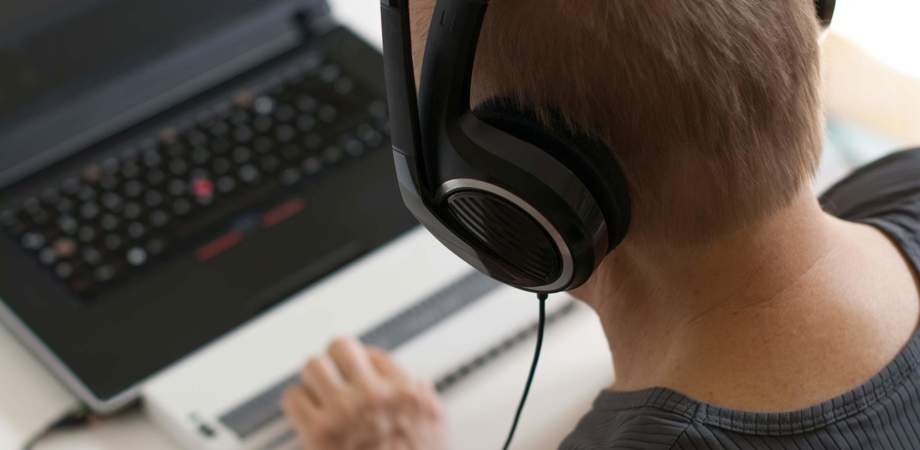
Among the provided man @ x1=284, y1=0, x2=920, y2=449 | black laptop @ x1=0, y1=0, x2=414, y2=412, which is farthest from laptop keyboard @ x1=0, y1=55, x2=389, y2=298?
man @ x1=284, y1=0, x2=920, y2=449

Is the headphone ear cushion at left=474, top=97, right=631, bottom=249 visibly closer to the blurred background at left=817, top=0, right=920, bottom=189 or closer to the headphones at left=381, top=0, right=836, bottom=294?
the headphones at left=381, top=0, right=836, bottom=294

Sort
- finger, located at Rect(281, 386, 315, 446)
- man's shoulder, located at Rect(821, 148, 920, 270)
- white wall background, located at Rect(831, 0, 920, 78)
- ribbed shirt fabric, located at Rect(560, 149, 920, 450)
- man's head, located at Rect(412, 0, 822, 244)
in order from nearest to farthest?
man's head, located at Rect(412, 0, 822, 244) → ribbed shirt fabric, located at Rect(560, 149, 920, 450) → man's shoulder, located at Rect(821, 148, 920, 270) → finger, located at Rect(281, 386, 315, 446) → white wall background, located at Rect(831, 0, 920, 78)

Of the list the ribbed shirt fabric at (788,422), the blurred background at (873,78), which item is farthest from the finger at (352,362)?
the blurred background at (873,78)

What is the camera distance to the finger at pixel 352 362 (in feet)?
3.05

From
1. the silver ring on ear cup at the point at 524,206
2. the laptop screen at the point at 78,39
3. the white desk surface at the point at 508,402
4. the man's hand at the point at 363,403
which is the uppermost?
the silver ring on ear cup at the point at 524,206

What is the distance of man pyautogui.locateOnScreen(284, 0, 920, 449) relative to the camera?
0.54m

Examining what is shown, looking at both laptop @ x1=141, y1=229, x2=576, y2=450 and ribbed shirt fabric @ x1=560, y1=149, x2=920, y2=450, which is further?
laptop @ x1=141, y1=229, x2=576, y2=450

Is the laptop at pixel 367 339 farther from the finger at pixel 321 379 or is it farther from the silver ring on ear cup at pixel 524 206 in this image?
the silver ring on ear cup at pixel 524 206

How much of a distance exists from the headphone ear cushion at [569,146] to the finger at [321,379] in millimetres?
418

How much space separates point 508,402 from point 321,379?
0.17 m

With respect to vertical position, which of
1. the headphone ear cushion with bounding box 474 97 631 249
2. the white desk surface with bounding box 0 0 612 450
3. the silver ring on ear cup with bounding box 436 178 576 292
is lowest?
the white desk surface with bounding box 0 0 612 450

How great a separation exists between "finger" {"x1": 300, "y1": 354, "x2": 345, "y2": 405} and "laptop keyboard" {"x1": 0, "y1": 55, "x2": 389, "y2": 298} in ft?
0.58

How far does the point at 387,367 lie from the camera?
3.08 feet

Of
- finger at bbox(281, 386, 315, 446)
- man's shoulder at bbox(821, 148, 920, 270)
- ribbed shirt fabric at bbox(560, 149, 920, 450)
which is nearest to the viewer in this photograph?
ribbed shirt fabric at bbox(560, 149, 920, 450)
